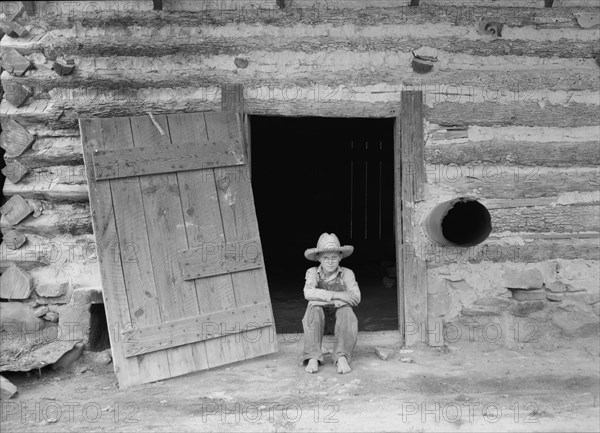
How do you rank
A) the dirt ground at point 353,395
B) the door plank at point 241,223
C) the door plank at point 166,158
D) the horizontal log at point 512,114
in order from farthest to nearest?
the horizontal log at point 512,114 → the door plank at point 241,223 → the door plank at point 166,158 → the dirt ground at point 353,395

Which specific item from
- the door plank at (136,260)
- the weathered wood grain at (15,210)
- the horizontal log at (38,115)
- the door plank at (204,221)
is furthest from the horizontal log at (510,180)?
the weathered wood grain at (15,210)

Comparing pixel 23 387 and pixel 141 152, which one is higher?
pixel 141 152

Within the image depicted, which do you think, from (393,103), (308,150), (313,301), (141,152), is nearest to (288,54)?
(393,103)

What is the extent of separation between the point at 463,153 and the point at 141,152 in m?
2.63

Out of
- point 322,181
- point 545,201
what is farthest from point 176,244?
point 322,181

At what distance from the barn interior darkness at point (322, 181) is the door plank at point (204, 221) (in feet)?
18.0

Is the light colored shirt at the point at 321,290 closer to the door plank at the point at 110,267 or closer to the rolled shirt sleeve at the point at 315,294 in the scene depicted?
the rolled shirt sleeve at the point at 315,294

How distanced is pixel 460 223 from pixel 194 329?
8.56 feet

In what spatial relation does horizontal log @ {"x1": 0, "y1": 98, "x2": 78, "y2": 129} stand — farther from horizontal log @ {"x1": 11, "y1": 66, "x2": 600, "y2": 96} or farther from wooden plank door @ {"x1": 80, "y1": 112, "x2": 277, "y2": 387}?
wooden plank door @ {"x1": 80, "y1": 112, "x2": 277, "y2": 387}

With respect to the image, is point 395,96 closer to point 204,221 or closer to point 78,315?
point 204,221

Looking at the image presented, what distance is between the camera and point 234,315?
579cm

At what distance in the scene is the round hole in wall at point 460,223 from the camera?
5.97 meters

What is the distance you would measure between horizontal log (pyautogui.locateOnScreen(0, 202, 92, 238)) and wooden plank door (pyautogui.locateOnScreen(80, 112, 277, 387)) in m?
→ 0.56

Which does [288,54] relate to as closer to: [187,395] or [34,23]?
[34,23]
